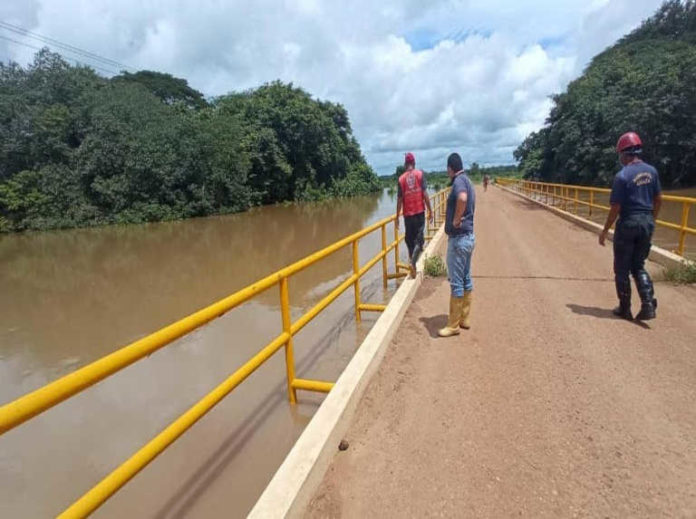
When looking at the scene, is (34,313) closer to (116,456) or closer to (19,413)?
(116,456)

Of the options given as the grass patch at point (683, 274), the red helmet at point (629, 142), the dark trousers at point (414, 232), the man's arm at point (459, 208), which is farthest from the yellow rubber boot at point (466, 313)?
the grass patch at point (683, 274)

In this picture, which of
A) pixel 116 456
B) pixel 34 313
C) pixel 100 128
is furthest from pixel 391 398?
pixel 100 128

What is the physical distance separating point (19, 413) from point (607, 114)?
35660mm

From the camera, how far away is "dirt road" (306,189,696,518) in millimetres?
2389

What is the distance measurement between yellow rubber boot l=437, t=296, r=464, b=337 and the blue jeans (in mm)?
72

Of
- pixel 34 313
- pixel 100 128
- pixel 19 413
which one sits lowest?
pixel 34 313

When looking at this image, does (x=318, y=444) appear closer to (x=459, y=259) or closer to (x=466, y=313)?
(x=459, y=259)

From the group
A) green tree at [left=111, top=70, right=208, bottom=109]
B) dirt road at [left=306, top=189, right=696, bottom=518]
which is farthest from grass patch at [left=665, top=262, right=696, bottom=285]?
green tree at [left=111, top=70, right=208, bottom=109]

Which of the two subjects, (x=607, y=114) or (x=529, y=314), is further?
(x=607, y=114)

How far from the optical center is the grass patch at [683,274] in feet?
19.5

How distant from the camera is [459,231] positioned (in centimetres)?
441

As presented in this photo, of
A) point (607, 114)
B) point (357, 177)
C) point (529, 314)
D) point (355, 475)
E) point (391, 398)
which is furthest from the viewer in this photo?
point (357, 177)

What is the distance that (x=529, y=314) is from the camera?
5.15 metres

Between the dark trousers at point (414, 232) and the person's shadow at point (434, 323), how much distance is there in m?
1.64
